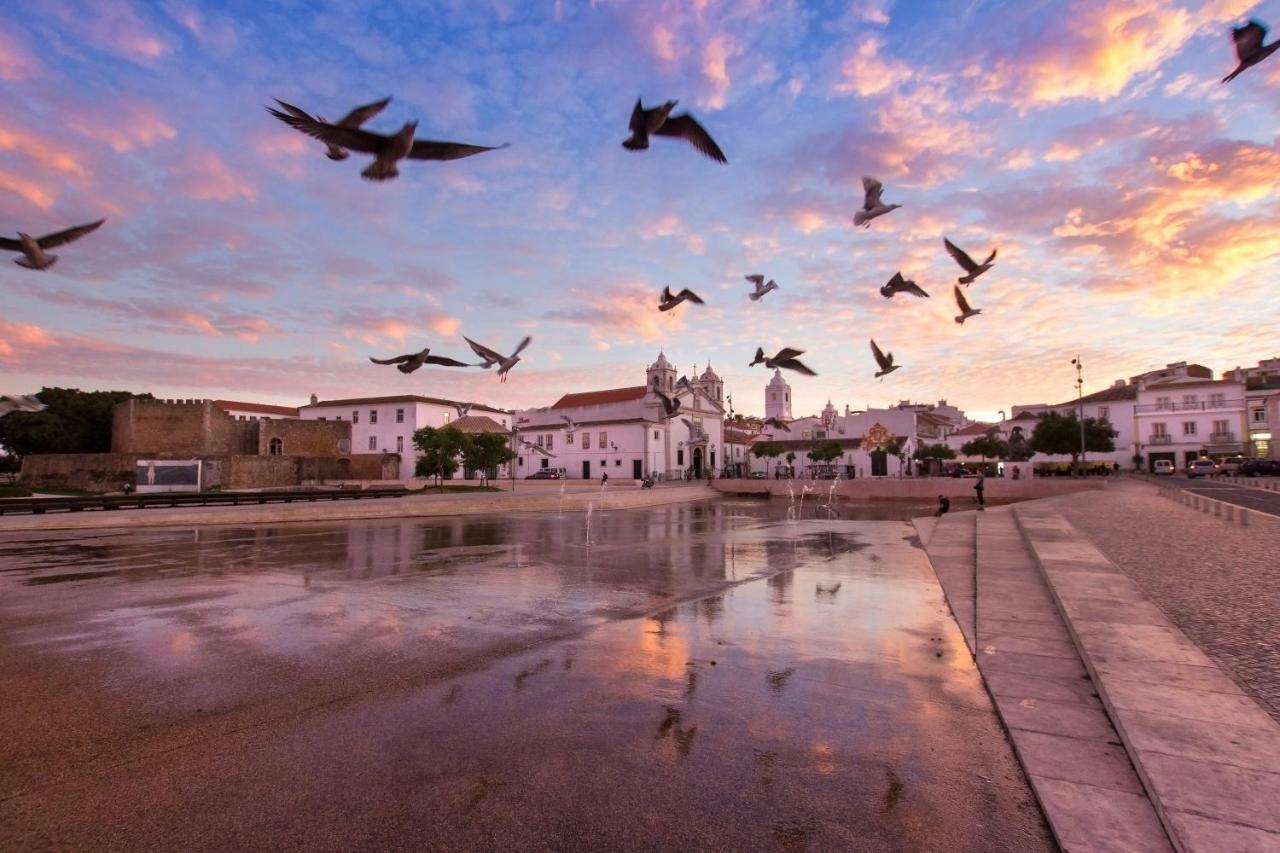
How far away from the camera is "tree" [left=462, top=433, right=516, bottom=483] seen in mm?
46688

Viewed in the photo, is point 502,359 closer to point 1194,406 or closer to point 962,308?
point 962,308

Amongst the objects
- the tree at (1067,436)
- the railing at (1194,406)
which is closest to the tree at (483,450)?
the tree at (1067,436)

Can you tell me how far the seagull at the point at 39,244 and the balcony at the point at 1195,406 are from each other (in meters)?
86.6

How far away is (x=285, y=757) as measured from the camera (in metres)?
4.10

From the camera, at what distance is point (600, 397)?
74.3 metres

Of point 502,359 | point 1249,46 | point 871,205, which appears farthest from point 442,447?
point 1249,46

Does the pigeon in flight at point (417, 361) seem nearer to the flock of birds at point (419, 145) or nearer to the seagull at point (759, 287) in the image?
the flock of birds at point (419, 145)

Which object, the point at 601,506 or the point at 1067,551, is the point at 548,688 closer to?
the point at 1067,551

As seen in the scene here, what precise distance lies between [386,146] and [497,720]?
5060 millimetres

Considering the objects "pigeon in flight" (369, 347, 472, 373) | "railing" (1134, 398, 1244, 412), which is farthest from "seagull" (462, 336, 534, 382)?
"railing" (1134, 398, 1244, 412)

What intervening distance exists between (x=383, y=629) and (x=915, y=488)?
44460 mm

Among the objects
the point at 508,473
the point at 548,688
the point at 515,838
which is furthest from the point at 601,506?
the point at 508,473

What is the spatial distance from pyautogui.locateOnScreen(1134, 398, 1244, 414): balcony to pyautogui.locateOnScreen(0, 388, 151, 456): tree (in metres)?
103

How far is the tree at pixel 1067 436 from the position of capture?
193 feet
